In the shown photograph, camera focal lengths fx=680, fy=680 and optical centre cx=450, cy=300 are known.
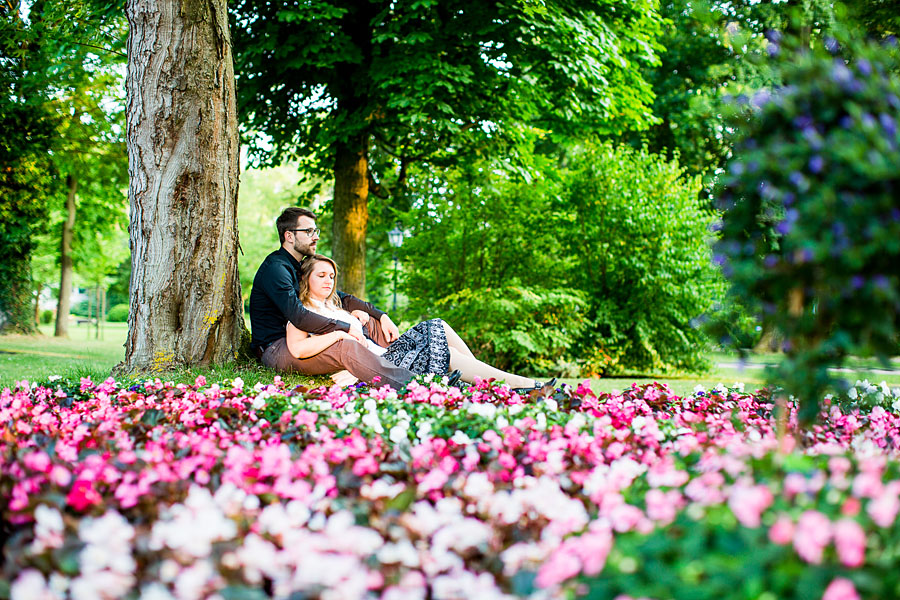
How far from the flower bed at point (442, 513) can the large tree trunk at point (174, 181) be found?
2.42 m

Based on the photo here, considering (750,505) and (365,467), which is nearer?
(750,505)

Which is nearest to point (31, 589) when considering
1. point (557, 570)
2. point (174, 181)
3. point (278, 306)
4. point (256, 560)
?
point (256, 560)

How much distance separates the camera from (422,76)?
8.49m

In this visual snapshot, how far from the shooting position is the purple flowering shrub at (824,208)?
1.82m

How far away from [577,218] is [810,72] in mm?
10762

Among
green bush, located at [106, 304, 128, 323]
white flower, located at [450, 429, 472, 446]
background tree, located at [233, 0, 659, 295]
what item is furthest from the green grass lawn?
green bush, located at [106, 304, 128, 323]

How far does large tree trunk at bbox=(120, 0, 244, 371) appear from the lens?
554cm

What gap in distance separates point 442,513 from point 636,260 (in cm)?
1077

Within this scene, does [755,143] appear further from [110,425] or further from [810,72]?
[110,425]

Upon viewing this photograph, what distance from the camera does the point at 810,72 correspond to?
2.01 meters

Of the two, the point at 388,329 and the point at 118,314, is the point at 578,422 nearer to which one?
the point at 388,329

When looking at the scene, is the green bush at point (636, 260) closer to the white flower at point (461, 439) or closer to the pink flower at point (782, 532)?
the white flower at point (461, 439)

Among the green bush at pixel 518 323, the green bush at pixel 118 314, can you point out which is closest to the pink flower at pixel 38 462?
the green bush at pixel 518 323

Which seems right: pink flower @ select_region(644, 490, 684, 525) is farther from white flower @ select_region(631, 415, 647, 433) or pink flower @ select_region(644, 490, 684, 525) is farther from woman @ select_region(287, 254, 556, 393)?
woman @ select_region(287, 254, 556, 393)
